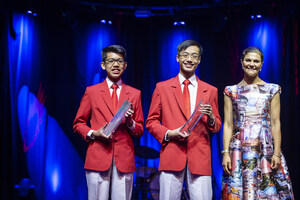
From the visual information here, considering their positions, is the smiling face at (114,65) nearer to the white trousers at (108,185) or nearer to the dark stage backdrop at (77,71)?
the white trousers at (108,185)

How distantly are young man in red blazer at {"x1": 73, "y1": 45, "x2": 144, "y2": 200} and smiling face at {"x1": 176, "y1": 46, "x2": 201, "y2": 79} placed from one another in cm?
53

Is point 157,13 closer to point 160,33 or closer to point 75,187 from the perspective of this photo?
point 160,33

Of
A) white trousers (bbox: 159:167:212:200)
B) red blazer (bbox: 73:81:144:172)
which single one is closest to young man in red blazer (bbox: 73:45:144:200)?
red blazer (bbox: 73:81:144:172)

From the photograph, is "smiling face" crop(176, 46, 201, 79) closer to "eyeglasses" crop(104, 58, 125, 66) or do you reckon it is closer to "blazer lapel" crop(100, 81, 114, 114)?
"eyeglasses" crop(104, 58, 125, 66)

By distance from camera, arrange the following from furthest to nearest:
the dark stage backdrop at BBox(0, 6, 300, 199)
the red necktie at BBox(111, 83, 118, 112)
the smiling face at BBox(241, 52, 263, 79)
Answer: the dark stage backdrop at BBox(0, 6, 300, 199) → the red necktie at BBox(111, 83, 118, 112) → the smiling face at BBox(241, 52, 263, 79)

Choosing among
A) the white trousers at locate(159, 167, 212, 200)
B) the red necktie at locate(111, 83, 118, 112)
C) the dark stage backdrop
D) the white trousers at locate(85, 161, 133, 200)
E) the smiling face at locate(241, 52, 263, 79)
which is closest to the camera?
the white trousers at locate(159, 167, 212, 200)

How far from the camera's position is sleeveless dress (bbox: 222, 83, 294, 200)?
2762 mm

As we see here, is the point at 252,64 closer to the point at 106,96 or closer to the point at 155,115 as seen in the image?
the point at 155,115

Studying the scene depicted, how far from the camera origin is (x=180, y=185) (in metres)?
2.75

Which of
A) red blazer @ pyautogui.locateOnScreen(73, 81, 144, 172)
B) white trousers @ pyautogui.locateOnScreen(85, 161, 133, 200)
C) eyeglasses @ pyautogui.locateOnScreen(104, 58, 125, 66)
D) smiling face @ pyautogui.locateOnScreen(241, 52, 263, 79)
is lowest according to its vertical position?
white trousers @ pyautogui.locateOnScreen(85, 161, 133, 200)

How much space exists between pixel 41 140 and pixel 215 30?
145 inches

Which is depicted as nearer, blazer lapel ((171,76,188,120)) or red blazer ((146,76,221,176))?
red blazer ((146,76,221,176))

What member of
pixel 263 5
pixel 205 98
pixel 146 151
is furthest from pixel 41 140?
pixel 263 5

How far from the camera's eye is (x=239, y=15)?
6035 millimetres
